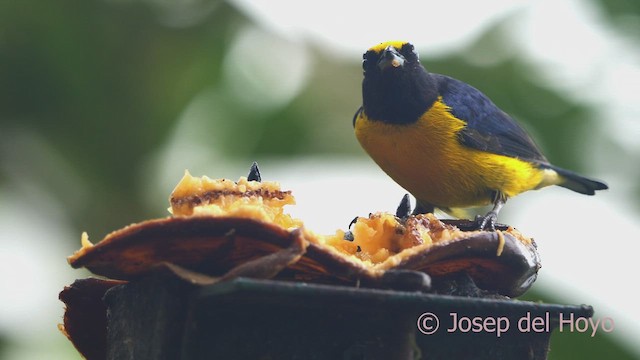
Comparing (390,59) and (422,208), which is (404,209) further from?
(422,208)

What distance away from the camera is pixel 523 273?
2.68 metres

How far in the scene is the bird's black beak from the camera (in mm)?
4668

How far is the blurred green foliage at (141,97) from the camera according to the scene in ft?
24.6

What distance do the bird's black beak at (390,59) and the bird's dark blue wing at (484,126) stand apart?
37 cm

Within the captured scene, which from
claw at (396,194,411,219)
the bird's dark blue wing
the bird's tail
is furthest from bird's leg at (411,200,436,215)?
claw at (396,194,411,219)

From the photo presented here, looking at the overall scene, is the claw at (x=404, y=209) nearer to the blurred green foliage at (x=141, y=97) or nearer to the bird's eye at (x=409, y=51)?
the bird's eye at (x=409, y=51)

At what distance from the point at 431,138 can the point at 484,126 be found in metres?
0.40

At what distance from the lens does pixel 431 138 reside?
4703 millimetres

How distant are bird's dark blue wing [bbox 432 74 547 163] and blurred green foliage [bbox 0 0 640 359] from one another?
223 centimetres

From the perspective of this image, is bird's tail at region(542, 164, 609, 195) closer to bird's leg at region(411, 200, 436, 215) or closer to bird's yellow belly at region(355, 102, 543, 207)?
bird's yellow belly at region(355, 102, 543, 207)

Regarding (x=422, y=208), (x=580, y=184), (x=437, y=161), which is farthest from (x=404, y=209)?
(x=580, y=184)

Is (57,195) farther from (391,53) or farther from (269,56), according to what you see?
(391,53)

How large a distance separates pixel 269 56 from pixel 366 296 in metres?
5.92

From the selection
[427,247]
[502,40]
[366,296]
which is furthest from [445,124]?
[502,40]
